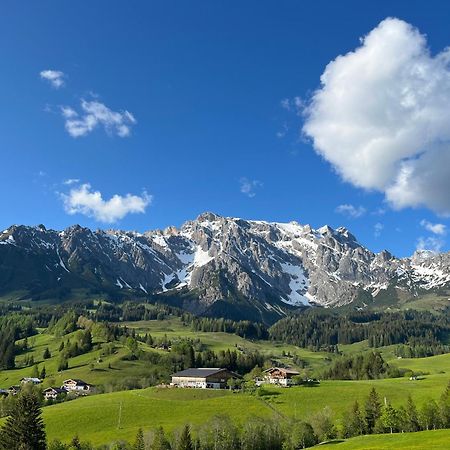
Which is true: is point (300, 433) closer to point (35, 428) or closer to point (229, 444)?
point (229, 444)

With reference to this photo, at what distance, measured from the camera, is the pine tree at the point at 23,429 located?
70188mm

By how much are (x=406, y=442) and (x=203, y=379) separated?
10771cm

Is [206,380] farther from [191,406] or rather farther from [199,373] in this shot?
[191,406]

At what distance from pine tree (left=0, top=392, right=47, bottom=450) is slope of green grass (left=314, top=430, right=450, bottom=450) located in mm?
47853

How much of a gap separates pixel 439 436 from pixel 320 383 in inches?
3925

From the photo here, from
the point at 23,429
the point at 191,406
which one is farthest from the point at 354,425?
the point at 23,429

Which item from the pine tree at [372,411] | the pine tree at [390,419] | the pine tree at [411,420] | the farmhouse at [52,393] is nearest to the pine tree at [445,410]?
the pine tree at [411,420]

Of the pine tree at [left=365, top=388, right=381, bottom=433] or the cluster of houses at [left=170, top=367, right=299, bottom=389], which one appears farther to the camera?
the cluster of houses at [left=170, top=367, right=299, bottom=389]

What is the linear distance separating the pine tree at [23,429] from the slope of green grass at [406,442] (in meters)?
47.9

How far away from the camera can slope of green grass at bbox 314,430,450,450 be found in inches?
2953

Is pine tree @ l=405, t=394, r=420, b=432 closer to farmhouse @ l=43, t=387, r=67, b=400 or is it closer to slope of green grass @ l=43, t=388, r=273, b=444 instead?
slope of green grass @ l=43, t=388, r=273, b=444

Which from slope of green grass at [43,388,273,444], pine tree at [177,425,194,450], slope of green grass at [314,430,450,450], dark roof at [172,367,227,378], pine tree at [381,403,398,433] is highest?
dark roof at [172,367,227,378]

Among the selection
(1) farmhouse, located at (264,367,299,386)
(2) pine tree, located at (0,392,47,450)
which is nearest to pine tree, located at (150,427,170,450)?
(2) pine tree, located at (0,392,47,450)

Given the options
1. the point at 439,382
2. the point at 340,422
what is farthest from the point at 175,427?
the point at 439,382
